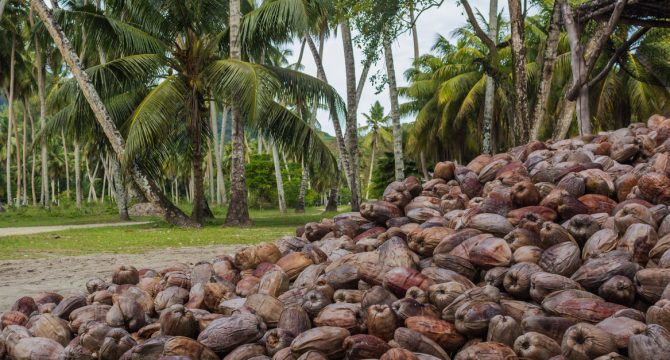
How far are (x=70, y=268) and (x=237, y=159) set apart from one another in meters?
7.83

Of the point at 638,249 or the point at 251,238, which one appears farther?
the point at 251,238

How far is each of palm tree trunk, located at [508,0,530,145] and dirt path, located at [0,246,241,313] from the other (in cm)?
544

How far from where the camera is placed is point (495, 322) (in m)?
2.42

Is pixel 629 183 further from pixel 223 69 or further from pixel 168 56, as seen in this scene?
pixel 168 56

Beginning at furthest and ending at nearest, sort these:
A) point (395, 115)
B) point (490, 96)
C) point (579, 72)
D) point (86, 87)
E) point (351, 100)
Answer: point (351, 100) → point (490, 96) → point (395, 115) → point (86, 87) → point (579, 72)

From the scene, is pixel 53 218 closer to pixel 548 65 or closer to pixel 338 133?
pixel 338 133

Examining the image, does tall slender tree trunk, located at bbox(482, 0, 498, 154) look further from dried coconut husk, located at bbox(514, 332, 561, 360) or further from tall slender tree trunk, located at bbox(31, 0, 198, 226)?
dried coconut husk, located at bbox(514, 332, 561, 360)

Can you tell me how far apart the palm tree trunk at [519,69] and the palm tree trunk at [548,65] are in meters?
0.19

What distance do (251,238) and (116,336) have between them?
23.0ft

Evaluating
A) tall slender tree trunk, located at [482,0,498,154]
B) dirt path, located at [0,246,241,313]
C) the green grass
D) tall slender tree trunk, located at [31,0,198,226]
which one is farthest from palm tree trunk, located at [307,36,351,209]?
dirt path, located at [0,246,241,313]

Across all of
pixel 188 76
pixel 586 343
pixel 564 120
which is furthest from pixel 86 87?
pixel 586 343

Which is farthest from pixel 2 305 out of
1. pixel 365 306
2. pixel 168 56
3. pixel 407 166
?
pixel 407 166

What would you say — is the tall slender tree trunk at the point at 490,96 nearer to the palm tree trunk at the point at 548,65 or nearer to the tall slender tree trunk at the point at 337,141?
the tall slender tree trunk at the point at 337,141

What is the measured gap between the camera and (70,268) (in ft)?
20.6
